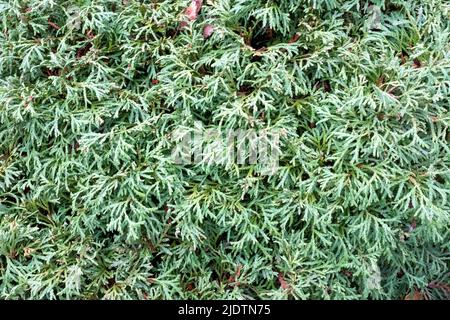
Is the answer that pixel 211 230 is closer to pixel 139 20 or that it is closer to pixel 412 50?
pixel 139 20

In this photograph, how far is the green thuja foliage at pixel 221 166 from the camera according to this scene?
1.88 meters

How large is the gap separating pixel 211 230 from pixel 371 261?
65 cm

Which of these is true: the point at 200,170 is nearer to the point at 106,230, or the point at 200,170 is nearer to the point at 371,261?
the point at 106,230

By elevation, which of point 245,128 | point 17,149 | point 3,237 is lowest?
point 3,237

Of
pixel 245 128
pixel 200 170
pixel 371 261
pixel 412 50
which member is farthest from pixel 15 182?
pixel 412 50

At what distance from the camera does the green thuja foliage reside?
74.0 inches

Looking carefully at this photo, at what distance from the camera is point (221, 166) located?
6.36 ft

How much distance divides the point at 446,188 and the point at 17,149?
182 cm

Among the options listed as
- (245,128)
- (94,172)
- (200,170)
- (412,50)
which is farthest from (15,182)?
(412,50)

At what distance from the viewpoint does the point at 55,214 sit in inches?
82.1

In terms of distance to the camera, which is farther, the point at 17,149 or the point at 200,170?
the point at 17,149

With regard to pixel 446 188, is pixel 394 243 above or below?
below

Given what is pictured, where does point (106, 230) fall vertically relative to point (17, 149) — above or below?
below

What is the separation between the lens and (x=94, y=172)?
1983 mm
